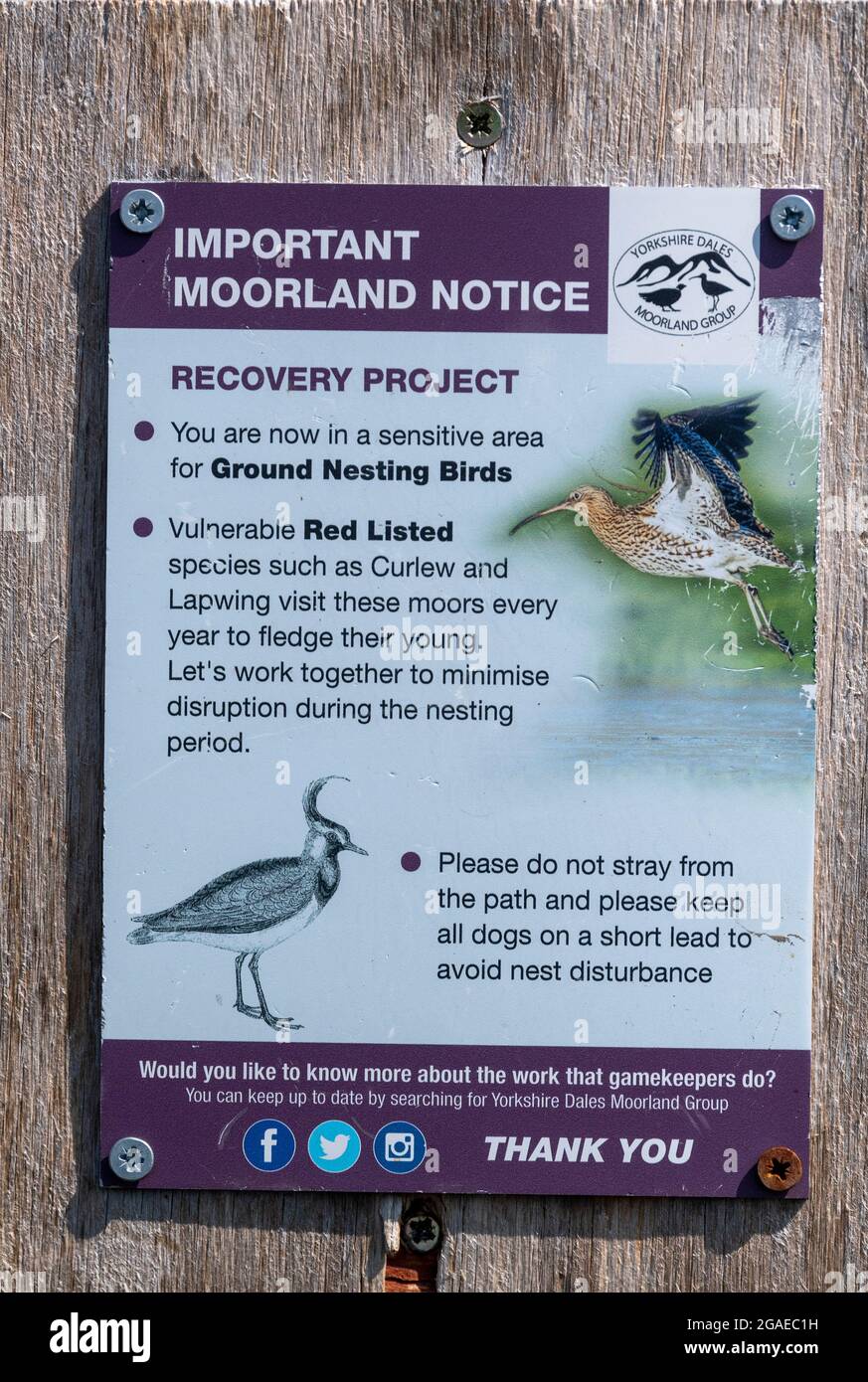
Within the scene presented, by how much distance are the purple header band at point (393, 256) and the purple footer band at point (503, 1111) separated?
1.10 metres

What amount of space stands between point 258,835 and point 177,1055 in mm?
356

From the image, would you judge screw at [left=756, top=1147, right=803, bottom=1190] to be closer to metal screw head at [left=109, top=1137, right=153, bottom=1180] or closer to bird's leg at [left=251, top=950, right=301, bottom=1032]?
bird's leg at [left=251, top=950, right=301, bottom=1032]

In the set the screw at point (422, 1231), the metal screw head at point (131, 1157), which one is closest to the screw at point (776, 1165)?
the screw at point (422, 1231)

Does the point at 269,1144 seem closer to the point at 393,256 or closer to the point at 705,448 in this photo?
the point at 705,448

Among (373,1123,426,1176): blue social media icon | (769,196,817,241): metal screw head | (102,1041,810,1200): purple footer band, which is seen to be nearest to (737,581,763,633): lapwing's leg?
(769,196,817,241): metal screw head

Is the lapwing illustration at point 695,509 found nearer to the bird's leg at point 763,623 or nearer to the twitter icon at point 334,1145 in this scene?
the bird's leg at point 763,623

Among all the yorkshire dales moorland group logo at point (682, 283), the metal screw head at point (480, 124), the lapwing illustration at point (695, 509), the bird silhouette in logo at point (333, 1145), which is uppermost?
the metal screw head at point (480, 124)

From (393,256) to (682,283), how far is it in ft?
1.44

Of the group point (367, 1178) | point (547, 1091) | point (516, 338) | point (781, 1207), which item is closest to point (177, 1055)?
point (367, 1178)

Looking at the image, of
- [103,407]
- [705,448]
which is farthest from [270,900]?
[705,448]

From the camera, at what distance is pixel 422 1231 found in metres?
1.65

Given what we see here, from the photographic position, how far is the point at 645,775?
162cm

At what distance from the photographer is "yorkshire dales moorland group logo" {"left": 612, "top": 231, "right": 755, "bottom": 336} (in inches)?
63.8

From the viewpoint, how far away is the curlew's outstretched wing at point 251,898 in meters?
1.62
